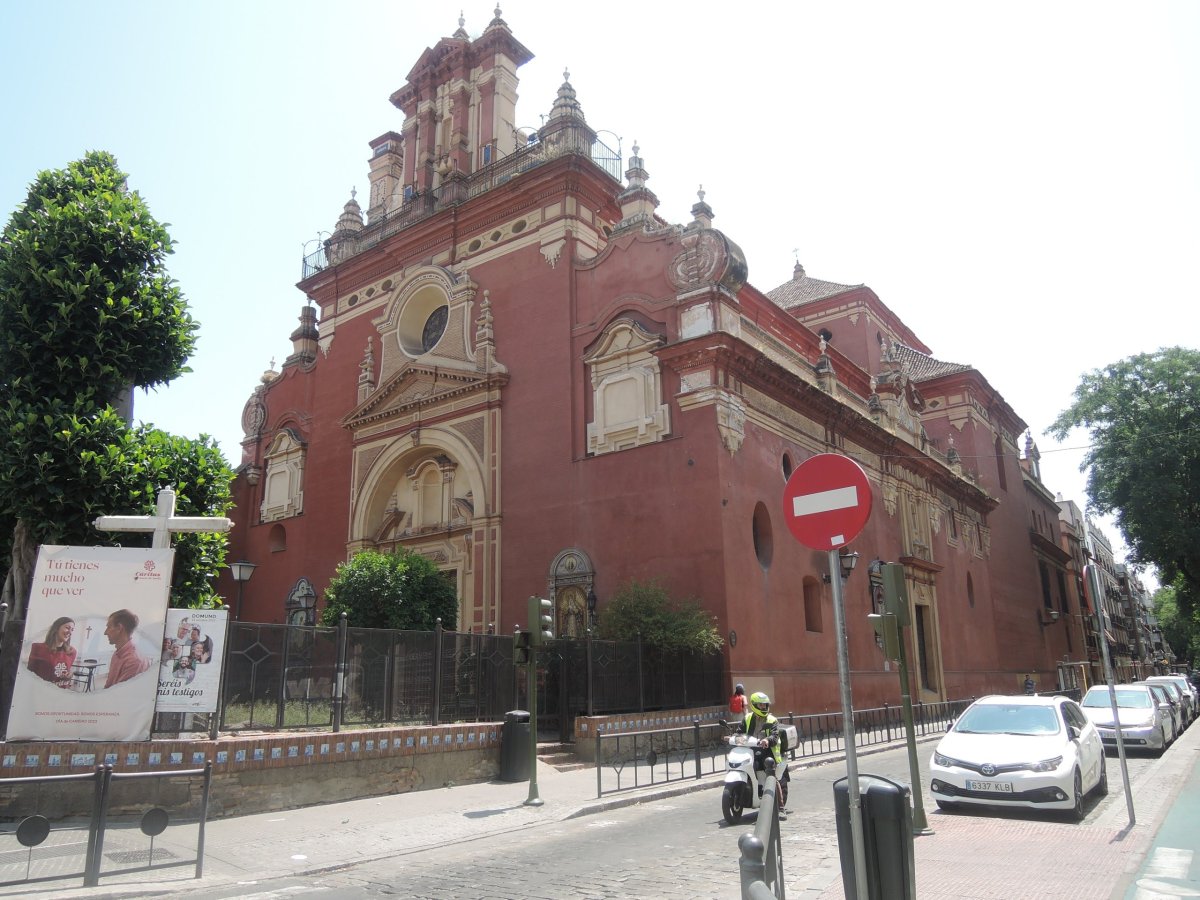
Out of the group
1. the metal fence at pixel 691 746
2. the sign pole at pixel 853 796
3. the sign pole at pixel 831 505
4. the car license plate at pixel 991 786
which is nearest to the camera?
the sign pole at pixel 853 796

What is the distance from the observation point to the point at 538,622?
12.6 meters

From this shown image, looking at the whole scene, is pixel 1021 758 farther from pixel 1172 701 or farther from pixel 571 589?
pixel 1172 701

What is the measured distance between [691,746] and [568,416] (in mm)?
8931

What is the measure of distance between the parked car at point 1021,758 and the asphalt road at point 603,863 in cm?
32

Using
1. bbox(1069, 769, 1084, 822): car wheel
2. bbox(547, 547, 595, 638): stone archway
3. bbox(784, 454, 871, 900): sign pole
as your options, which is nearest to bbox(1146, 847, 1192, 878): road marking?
bbox(1069, 769, 1084, 822): car wheel

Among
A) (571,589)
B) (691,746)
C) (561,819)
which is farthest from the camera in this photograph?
(571,589)

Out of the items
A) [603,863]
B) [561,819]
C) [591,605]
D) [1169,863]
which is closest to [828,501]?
[603,863]

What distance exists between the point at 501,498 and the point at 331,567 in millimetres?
7321

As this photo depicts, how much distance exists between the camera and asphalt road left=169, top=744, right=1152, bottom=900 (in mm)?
7020

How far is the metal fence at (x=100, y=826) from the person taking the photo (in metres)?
7.16

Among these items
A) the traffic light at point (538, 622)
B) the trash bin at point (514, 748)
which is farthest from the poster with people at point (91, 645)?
the trash bin at point (514, 748)

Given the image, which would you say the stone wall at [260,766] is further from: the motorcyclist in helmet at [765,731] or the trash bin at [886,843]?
the trash bin at [886,843]

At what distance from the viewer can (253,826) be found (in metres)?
10.1

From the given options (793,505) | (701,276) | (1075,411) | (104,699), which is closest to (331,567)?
(701,276)
